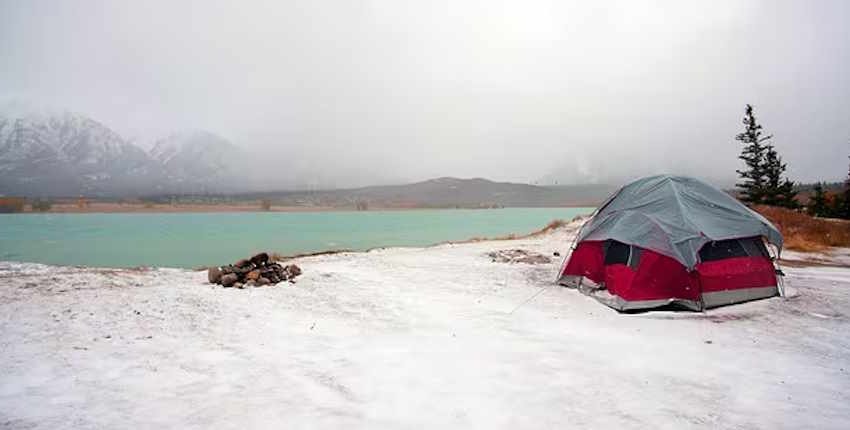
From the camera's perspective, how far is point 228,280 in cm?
1018

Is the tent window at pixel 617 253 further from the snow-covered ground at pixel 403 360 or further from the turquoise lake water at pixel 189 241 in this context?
the turquoise lake water at pixel 189 241

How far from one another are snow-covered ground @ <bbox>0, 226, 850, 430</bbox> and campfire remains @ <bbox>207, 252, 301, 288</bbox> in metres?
0.54

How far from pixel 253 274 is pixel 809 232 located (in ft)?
90.0

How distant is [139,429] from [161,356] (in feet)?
6.96

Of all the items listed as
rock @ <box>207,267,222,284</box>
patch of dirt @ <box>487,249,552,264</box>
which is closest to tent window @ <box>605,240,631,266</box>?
patch of dirt @ <box>487,249,552,264</box>

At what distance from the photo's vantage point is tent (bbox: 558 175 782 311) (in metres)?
8.45

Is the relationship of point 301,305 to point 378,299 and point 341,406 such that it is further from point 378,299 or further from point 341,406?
point 341,406

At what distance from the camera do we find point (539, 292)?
10.4 metres

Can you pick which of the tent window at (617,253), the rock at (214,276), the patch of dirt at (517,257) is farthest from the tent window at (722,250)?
the rock at (214,276)

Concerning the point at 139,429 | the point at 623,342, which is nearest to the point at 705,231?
the point at 623,342

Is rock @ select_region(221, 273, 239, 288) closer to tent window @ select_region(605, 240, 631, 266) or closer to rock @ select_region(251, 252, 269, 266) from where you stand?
rock @ select_region(251, 252, 269, 266)

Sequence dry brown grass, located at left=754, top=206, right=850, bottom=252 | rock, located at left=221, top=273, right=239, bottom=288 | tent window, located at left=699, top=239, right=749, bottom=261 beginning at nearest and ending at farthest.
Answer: tent window, located at left=699, top=239, right=749, bottom=261 < rock, located at left=221, top=273, right=239, bottom=288 < dry brown grass, located at left=754, top=206, right=850, bottom=252

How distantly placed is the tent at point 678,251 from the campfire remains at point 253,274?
8079mm

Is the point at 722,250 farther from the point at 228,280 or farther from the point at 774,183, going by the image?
the point at 774,183
